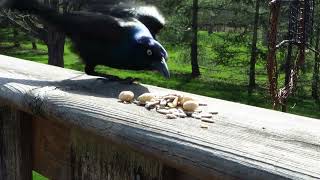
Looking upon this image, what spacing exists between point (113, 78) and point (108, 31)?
0.36 m

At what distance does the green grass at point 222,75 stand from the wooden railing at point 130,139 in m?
9.97

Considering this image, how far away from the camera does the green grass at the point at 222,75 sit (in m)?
12.9

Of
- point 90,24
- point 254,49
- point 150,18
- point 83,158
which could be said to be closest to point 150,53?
point 90,24

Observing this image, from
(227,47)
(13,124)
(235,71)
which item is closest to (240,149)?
(13,124)

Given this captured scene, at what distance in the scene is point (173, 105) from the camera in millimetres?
1341

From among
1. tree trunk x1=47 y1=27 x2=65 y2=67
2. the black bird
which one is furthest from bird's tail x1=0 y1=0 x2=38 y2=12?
tree trunk x1=47 y1=27 x2=65 y2=67

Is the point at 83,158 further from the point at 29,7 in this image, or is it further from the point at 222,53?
the point at 222,53

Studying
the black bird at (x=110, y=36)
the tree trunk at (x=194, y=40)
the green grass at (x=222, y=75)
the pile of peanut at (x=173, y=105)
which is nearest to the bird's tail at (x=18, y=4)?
the black bird at (x=110, y=36)

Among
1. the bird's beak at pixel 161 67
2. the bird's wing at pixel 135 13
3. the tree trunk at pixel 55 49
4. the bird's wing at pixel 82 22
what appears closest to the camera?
the bird's beak at pixel 161 67

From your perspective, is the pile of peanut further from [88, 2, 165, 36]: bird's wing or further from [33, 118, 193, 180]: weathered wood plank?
[88, 2, 165, 36]: bird's wing

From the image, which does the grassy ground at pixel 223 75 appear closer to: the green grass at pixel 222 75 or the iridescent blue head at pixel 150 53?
the green grass at pixel 222 75

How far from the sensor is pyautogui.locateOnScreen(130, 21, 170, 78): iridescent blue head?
85.3 inches

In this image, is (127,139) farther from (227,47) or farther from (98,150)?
(227,47)

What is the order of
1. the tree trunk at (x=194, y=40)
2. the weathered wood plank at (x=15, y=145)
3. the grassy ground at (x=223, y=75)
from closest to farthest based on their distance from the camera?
the weathered wood plank at (x=15, y=145) → the grassy ground at (x=223, y=75) → the tree trunk at (x=194, y=40)
